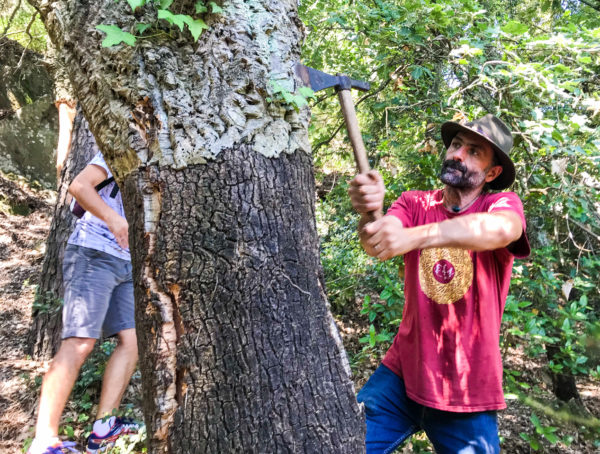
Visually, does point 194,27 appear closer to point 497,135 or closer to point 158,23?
point 158,23

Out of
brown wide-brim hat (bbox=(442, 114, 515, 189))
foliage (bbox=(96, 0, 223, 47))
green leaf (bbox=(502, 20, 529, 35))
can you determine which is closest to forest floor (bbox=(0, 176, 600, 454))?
brown wide-brim hat (bbox=(442, 114, 515, 189))

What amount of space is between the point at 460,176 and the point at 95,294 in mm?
2272

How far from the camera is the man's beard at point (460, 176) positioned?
2.31 metres

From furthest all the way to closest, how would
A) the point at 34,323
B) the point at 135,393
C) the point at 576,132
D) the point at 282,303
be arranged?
the point at 34,323 → the point at 135,393 → the point at 576,132 → the point at 282,303

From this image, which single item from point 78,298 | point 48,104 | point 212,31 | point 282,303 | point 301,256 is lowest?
point 282,303

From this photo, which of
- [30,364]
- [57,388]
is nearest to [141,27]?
[57,388]

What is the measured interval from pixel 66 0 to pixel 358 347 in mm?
4292

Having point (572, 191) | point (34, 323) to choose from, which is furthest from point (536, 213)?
point (34, 323)

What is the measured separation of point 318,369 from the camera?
4.68 ft

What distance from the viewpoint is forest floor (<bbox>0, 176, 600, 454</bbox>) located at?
3.15 meters

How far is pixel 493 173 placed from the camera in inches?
95.9

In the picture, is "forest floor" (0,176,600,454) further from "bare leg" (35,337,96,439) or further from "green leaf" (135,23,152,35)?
"green leaf" (135,23,152,35)

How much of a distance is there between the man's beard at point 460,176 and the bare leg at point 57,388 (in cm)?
233

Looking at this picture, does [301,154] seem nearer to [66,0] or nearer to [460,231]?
[460,231]
